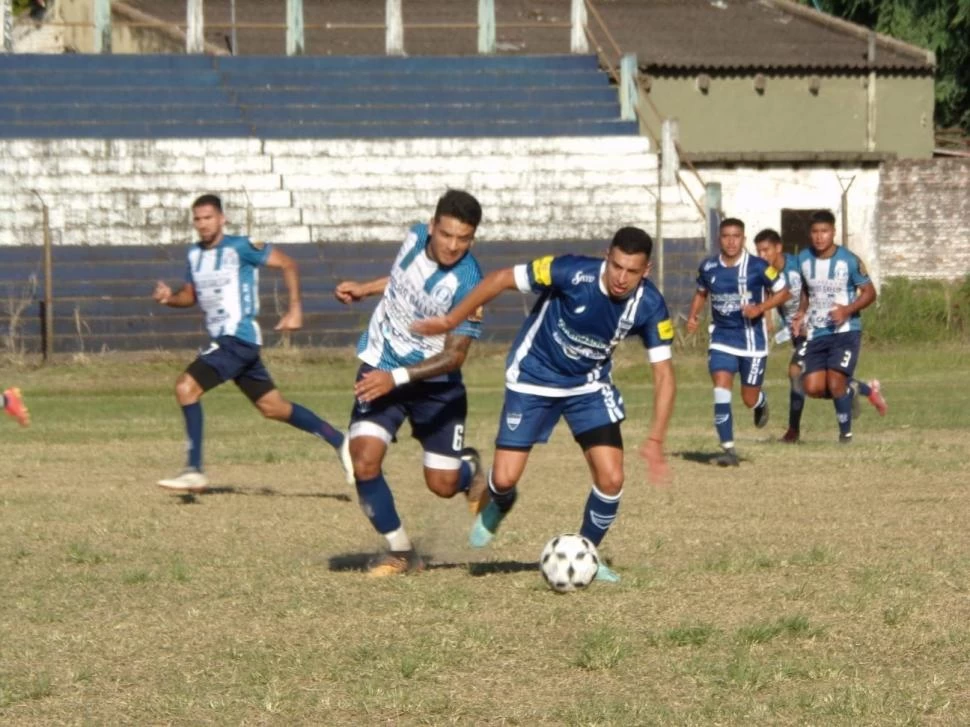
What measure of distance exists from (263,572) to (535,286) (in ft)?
6.74

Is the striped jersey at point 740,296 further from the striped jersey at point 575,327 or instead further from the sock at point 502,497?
the sock at point 502,497

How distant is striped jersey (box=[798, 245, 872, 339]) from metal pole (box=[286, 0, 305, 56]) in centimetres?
1728

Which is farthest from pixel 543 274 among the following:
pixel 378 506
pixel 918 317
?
pixel 918 317

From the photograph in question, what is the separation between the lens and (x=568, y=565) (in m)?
8.25

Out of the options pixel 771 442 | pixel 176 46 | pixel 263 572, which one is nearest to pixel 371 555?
pixel 263 572

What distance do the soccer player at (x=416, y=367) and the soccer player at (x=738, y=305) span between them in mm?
5938

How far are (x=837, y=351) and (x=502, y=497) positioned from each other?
7.51 meters

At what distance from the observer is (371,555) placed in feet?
32.2

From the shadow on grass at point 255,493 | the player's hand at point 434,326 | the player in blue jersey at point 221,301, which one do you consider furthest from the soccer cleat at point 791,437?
the player's hand at point 434,326

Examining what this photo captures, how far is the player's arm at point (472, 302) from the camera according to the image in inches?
325

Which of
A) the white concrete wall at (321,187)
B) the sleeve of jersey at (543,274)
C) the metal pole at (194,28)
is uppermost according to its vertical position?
the metal pole at (194,28)

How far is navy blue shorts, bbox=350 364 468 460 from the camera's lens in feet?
29.6

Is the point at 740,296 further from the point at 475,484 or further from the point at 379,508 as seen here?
the point at 379,508

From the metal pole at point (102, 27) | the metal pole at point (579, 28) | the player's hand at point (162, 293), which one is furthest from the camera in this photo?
the metal pole at point (579, 28)
